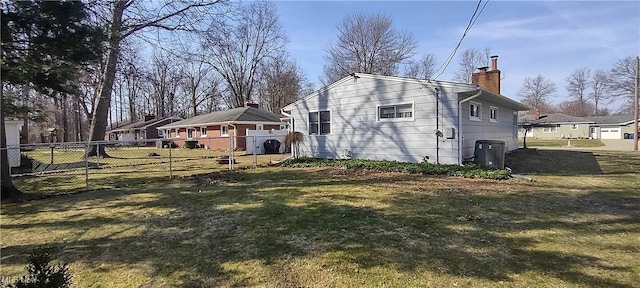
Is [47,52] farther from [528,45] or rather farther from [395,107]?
[528,45]

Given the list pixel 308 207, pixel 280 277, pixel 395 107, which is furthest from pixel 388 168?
pixel 280 277

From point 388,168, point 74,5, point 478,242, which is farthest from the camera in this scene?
point 388,168

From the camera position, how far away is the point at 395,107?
36.3ft

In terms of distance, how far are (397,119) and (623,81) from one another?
51.8m

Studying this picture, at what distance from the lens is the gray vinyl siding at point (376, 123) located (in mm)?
10047

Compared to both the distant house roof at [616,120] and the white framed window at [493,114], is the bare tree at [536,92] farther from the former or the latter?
the white framed window at [493,114]

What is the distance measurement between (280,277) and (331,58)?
34.2 meters

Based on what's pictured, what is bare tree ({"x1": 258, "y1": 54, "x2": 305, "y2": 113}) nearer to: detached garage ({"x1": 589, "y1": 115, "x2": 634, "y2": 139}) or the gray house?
the gray house

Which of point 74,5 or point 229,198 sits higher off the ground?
point 74,5

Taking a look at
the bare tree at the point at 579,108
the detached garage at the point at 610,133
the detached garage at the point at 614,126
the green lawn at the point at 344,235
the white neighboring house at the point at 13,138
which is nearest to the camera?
the green lawn at the point at 344,235

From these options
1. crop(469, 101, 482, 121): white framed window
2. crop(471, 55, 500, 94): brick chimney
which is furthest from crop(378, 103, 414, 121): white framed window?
crop(471, 55, 500, 94): brick chimney

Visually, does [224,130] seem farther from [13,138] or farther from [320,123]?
[320,123]

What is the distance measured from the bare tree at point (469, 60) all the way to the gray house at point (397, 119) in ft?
89.5

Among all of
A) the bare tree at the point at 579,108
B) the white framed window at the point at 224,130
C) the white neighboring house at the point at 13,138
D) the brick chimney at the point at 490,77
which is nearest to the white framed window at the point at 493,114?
the brick chimney at the point at 490,77
